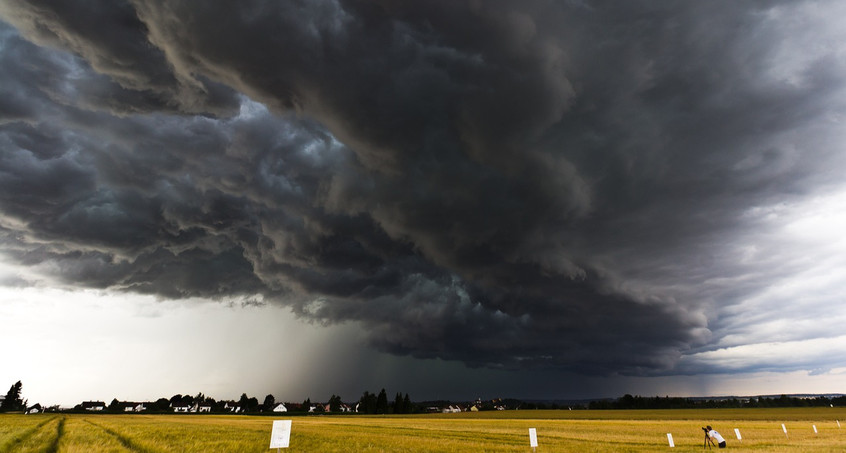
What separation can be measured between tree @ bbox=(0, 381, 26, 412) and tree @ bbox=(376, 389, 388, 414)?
135209 mm

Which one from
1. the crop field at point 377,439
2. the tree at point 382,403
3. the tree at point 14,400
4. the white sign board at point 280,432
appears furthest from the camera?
the tree at point 382,403

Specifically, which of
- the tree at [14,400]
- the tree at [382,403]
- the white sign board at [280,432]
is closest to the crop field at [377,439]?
the white sign board at [280,432]

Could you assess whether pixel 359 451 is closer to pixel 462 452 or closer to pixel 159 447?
pixel 462 452

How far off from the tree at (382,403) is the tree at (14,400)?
135209 millimetres

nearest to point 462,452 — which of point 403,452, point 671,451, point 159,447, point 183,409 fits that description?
point 403,452

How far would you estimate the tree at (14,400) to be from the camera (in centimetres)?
15038

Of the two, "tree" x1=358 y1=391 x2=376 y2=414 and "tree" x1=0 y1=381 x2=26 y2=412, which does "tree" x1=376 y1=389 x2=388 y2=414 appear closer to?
"tree" x1=358 y1=391 x2=376 y2=414

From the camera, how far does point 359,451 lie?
25.4 metres

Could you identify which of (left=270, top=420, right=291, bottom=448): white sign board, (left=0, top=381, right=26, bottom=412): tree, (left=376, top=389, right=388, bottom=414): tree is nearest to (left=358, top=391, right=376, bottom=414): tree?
(left=376, top=389, right=388, bottom=414): tree

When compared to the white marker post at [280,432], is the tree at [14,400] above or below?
below

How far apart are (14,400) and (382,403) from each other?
141525 millimetres

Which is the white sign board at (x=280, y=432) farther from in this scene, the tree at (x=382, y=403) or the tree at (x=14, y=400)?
the tree at (x=14, y=400)

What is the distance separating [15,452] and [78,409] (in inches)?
8736

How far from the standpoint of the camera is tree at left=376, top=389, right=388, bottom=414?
568 ft
